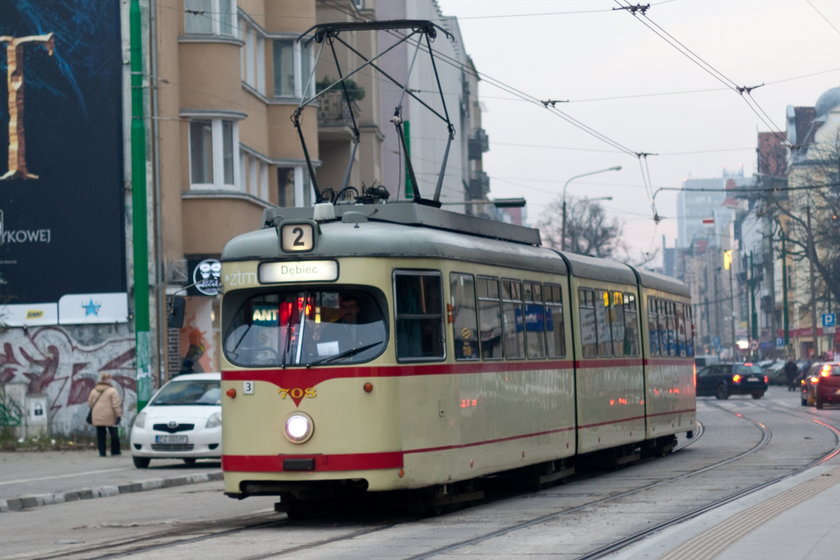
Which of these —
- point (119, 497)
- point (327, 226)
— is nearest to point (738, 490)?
point (327, 226)

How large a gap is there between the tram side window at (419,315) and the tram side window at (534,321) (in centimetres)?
278

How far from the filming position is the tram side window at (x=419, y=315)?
14.2 metres

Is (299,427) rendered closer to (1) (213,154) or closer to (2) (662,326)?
(2) (662,326)

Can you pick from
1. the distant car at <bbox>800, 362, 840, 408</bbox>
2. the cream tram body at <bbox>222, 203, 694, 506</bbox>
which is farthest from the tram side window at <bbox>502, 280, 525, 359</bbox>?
the distant car at <bbox>800, 362, 840, 408</bbox>

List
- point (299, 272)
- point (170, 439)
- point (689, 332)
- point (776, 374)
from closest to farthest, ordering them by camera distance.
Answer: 1. point (299, 272)
2. point (170, 439)
3. point (689, 332)
4. point (776, 374)

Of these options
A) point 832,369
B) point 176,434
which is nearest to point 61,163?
point 176,434

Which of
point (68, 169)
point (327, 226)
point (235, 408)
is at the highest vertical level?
point (68, 169)

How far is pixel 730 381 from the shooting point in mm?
59938

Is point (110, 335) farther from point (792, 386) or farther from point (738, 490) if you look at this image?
point (792, 386)

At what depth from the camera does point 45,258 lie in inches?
1265

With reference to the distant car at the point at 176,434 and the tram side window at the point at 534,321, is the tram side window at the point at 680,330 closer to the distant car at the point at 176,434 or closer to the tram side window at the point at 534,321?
the distant car at the point at 176,434

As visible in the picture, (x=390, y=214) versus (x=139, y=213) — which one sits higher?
(x=139, y=213)

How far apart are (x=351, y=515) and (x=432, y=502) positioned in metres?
0.91

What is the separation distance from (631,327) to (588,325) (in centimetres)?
264
